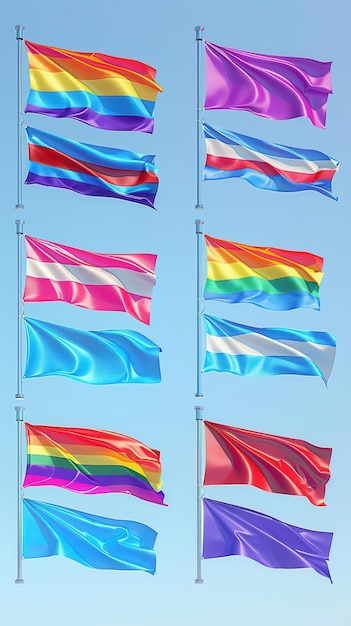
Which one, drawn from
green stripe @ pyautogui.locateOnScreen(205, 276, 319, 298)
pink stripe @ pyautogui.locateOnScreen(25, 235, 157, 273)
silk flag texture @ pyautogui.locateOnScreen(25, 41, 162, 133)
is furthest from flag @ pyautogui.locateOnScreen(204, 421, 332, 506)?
silk flag texture @ pyautogui.locateOnScreen(25, 41, 162, 133)

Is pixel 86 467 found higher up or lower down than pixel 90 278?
lower down

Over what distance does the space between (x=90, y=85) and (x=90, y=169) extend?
160cm

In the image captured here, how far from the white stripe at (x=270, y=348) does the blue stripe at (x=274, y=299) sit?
0.71 metres

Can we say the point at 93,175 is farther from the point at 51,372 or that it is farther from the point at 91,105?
the point at 51,372

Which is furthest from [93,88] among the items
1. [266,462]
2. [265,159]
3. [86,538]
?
[86,538]

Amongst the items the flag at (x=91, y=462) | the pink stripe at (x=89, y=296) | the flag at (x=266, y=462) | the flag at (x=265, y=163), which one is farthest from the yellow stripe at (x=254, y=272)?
the flag at (x=91, y=462)

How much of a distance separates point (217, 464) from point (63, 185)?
587 centimetres

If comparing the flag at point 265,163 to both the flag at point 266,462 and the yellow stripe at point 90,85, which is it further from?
the flag at point 266,462

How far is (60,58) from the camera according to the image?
24.0 metres

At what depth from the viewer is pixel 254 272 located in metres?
24.5

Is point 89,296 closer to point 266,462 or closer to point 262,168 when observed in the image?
point 262,168

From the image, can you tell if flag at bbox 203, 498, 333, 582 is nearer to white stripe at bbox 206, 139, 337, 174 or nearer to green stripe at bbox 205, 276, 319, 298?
green stripe at bbox 205, 276, 319, 298

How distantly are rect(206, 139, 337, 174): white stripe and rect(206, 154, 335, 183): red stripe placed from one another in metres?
0.06

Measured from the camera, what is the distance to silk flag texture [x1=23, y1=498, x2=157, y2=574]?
2278cm
